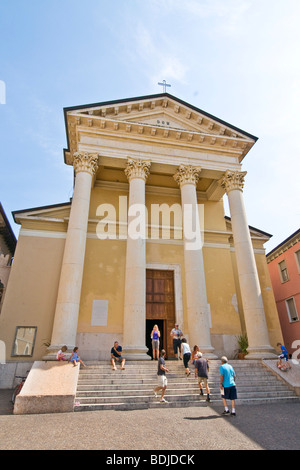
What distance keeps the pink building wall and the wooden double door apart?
1111cm

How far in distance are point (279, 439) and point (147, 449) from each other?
2.58 metres

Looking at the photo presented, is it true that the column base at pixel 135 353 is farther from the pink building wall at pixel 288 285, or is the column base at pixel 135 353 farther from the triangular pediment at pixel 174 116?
the pink building wall at pixel 288 285

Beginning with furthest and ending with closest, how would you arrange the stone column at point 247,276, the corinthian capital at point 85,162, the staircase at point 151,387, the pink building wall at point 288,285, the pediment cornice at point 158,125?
the pink building wall at point 288,285, the pediment cornice at point 158,125, the corinthian capital at point 85,162, the stone column at point 247,276, the staircase at point 151,387

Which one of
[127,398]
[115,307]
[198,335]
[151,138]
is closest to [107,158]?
[151,138]

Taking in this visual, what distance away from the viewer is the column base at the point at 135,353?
37.1 ft

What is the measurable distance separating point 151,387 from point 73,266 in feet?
20.2

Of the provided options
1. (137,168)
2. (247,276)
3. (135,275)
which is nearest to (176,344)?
(135,275)

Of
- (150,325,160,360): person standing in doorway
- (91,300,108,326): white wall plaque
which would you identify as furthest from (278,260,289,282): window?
(91,300,108,326): white wall plaque

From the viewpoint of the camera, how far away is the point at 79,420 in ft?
21.1

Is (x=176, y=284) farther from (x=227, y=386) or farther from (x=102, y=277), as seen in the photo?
(x=227, y=386)

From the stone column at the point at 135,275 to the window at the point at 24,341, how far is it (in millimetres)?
5210

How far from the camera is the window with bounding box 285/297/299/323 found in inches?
866

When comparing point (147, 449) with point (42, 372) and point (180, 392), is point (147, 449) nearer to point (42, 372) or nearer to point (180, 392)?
point (180, 392)

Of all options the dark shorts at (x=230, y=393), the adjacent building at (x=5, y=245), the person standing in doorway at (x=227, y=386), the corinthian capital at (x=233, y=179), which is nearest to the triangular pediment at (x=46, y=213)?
the adjacent building at (x=5, y=245)
